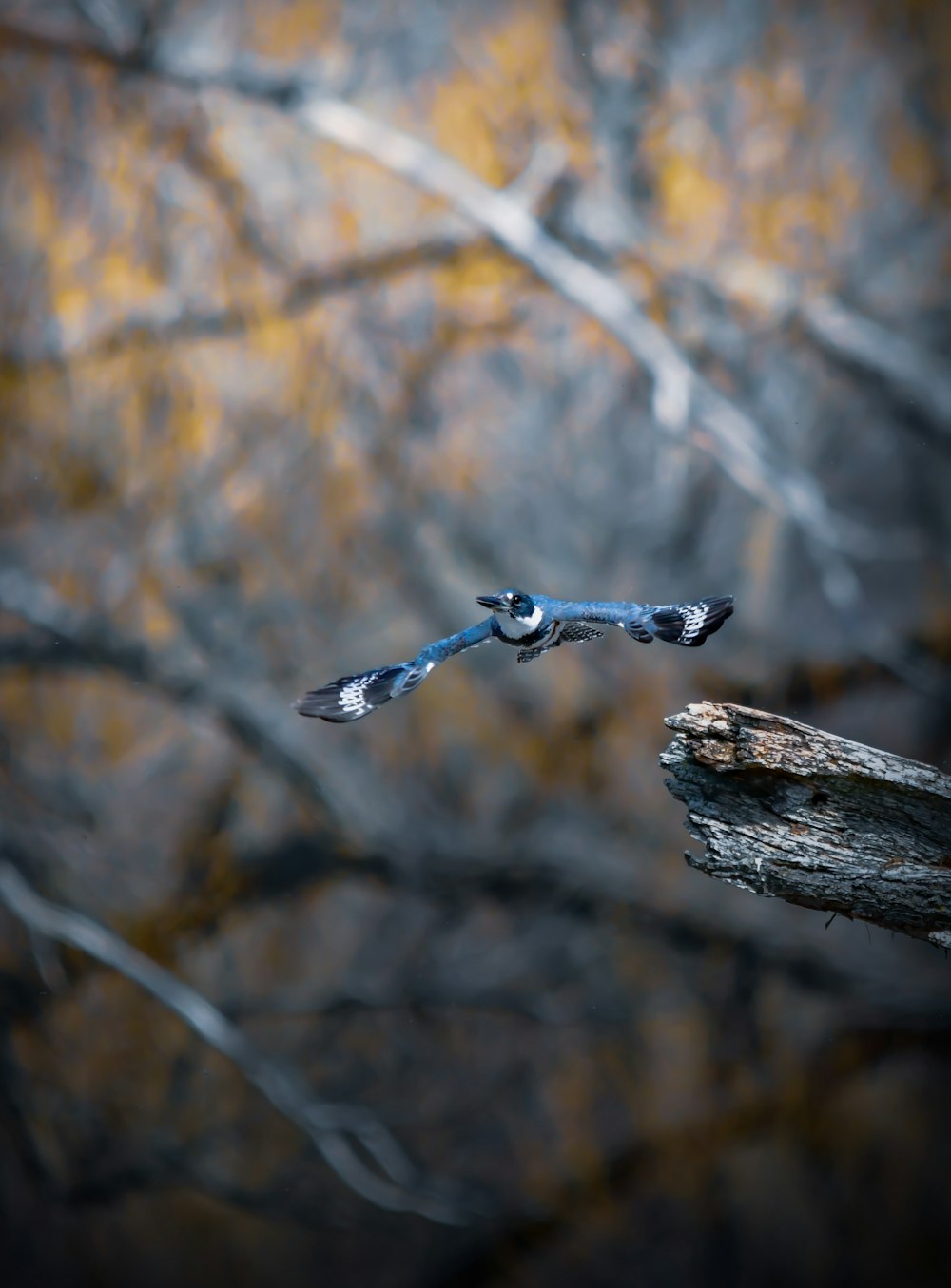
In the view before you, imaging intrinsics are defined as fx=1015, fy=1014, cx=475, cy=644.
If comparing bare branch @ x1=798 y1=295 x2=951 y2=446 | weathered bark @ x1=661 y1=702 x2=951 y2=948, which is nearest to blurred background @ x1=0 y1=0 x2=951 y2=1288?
bare branch @ x1=798 y1=295 x2=951 y2=446

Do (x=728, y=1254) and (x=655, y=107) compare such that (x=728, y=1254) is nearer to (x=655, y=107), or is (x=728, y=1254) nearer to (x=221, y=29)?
(x=655, y=107)

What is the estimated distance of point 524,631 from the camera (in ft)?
4.21

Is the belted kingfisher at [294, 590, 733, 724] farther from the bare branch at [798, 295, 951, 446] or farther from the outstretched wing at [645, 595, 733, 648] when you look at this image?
the bare branch at [798, 295, 951, 446]

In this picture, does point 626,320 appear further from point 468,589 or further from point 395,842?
point 395,842

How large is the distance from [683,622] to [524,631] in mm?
216

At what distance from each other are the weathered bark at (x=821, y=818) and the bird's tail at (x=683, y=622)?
160 mm

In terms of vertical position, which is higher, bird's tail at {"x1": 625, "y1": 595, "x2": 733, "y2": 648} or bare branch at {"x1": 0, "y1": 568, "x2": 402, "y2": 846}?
bare branch at {"x1": 0, "y1": 568, "x2": 402, "y2": 846}

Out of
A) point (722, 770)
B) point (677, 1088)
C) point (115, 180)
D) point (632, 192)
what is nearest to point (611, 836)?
point (677, 1088)

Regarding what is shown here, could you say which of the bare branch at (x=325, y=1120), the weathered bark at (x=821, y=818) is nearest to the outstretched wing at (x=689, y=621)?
the weathered bark at (x=821, y=818)

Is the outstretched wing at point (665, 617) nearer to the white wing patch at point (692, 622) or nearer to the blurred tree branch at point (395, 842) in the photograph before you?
the white wing patch at point (692, 622)

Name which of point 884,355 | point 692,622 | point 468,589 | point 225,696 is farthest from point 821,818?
point 225,696

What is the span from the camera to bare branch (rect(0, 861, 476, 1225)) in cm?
160

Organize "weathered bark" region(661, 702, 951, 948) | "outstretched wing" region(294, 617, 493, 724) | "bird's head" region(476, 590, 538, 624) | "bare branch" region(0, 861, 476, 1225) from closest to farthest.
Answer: "weathered bark" region(661, 702, 951, 948), "outstretched wing" region(294, 617, 493, 724), "bird's head" region(476, 590, 538, 624), "bare branch" region(0, 861, 476, 1225)

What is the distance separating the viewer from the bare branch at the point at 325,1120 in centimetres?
160
